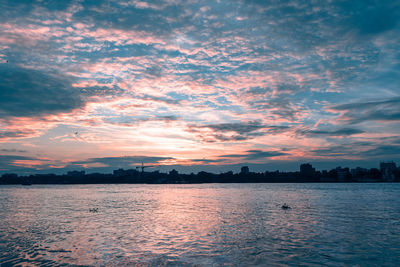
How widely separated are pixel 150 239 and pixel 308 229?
2211 centimetres

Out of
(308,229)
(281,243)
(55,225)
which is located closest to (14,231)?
(55,225)

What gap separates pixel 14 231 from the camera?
40.6 metres

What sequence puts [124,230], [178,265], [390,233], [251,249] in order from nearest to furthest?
[178,265] → [251,249] → [390,233] → [124,230]

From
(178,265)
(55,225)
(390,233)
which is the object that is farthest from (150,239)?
(390,233)

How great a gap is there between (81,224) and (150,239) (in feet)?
57.5

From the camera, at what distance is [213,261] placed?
25.4 m

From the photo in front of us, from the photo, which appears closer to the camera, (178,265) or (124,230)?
(178,265)

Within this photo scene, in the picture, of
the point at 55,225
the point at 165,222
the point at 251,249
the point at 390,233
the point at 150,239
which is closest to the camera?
the point at 251,249

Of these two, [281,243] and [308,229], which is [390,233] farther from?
[281,243]

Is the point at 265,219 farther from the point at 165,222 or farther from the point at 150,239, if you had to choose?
the point at 150,239

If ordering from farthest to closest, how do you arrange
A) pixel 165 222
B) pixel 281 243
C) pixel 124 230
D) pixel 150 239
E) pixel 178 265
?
1. pixel 165 222
2. pixel 124 230
3. pixel 150 239
4. pixel 281 243
5. pixel 178 265

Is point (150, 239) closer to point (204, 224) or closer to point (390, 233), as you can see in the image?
point (204, 224)

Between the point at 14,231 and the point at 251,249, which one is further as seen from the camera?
the point at 14,231

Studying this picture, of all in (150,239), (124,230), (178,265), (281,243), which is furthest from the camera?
(124,230)
